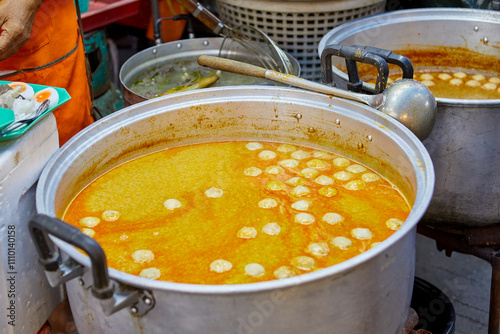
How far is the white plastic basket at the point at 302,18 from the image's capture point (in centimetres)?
290

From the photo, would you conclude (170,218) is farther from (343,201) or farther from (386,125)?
(386,125)

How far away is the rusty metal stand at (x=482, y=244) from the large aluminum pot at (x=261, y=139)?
575mm

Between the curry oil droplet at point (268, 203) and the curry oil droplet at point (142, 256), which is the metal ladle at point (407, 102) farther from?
the curry oil droplet at point (142, 256)

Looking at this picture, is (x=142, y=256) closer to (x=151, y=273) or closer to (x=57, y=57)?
(x=151, y=273)

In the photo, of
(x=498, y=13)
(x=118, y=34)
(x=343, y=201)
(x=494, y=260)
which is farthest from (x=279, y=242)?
(x=118, y=34)

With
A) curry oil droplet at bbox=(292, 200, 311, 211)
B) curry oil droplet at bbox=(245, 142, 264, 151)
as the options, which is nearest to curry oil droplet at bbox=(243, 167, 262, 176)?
curry oil droplet at bbox=(245, 142, 264, 151)

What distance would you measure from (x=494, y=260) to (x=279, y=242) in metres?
1.12

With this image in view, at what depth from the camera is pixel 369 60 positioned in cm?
190

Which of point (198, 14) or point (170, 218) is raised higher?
point (198, 14)

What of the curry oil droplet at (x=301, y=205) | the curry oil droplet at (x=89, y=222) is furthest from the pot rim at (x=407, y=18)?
the curry oil droplet at (x=89, y=222)

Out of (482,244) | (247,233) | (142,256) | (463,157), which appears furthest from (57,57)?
(482,244)

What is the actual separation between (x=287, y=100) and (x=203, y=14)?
115cm

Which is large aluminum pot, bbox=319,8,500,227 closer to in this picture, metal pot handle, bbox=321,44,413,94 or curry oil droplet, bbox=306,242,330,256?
metal pot handle, bbox=321,44,413,94

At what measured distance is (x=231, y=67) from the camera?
2.30 metres
